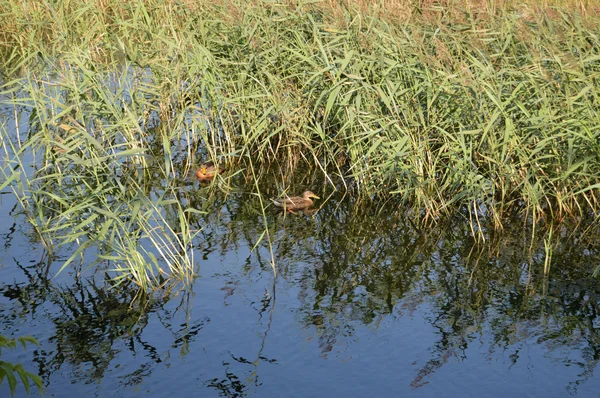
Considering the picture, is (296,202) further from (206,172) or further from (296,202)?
(206,172)

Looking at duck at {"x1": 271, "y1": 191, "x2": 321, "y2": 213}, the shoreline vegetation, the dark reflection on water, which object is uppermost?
the shoreline vegetation

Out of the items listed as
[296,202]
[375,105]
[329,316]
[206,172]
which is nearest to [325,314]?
[329,316]

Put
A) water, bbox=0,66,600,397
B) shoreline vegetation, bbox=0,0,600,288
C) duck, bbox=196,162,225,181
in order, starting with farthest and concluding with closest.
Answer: duck, bbox=196,162,225,181 < shoreline vegetation, bbox=0,0,600,288 < water, bbox=0,66,600,397

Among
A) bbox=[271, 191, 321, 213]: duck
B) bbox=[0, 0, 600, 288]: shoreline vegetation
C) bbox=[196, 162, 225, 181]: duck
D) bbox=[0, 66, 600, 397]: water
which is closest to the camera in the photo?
bbox=[0, 66, 600, 397]: water

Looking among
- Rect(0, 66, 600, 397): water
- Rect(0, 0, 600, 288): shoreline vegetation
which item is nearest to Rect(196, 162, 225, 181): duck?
Rect(0, 0, 600, 288): shoreline vegetation

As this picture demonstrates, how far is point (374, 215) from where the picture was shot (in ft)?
32.8

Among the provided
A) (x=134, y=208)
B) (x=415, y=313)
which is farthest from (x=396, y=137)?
(x=134, y=208)

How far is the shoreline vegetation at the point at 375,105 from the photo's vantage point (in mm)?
8781

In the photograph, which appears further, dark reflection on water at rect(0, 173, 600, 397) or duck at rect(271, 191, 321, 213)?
duck at rect(271, 191, 321, 213)

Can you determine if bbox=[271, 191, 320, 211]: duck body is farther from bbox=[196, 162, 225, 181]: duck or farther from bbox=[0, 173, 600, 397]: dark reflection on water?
bbox=[196, 162, 225, 181]: duck

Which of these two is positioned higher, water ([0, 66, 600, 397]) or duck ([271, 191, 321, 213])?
duck ([271, 191, 321, 213])

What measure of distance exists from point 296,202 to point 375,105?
144 cm

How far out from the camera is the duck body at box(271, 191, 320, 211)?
10180 mm

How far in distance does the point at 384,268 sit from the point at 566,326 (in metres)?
1.92
